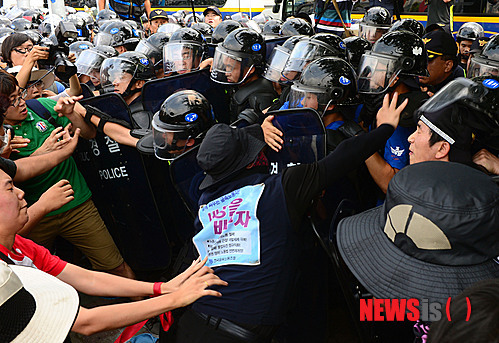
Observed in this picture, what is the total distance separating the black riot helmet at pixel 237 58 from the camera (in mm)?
4055

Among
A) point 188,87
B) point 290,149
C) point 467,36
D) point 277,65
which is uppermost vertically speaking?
point 290,149

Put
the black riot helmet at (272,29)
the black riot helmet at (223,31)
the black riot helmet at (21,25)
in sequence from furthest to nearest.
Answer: the black riot helmet at (21,25) → the black riot helmet at (272,29) → the black riot helmet at (223,31)

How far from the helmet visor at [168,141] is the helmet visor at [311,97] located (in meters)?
0.78

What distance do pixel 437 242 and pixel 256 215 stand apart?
91 centimetres

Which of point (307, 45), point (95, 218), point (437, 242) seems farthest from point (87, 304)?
point (437, 242)

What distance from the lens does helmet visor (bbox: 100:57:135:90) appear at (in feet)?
12.9

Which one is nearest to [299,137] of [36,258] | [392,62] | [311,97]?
[311,97]

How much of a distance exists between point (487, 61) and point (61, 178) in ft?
10.9

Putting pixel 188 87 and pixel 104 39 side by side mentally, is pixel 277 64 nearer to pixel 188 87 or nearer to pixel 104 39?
pixel 188 87

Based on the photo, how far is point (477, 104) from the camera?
1.98 meters

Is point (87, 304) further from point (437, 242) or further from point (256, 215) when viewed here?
point (437, 242)

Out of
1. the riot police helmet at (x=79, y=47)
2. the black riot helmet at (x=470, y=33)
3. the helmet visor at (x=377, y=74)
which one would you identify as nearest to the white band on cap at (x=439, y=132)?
the helmet visor at (x=377, y=74)

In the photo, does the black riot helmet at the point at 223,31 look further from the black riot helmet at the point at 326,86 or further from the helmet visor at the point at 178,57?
the black riot helmet at the point at 326,86

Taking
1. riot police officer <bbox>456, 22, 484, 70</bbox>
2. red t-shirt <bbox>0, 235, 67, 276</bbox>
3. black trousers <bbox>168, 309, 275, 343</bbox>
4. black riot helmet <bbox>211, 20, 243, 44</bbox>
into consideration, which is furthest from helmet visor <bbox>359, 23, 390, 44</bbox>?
red t-shirt <bbox>0, 235, 67, 276</bbox>
